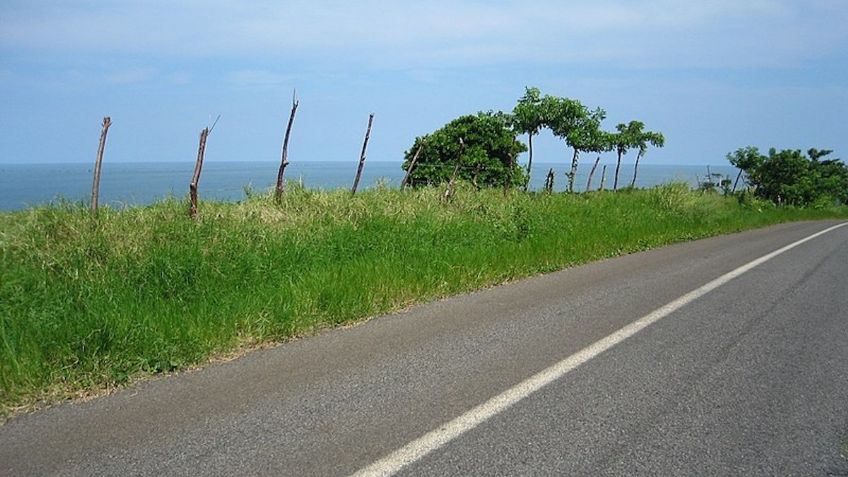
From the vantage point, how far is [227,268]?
8422 mm

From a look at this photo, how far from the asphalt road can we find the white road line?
0.05 metres

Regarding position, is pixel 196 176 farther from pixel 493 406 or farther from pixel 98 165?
pixel 493 406

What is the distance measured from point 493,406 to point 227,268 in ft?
16.9

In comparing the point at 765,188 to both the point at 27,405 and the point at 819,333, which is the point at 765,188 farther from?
the point at 27,405

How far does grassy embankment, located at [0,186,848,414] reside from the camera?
5.40 metres

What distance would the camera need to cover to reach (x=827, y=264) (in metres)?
11.6

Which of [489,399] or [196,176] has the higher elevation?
[196,176]

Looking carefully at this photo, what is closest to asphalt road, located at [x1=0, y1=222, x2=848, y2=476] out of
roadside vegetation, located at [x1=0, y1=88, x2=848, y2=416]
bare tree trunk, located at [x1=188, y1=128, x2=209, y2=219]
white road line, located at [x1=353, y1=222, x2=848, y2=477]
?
white road line, located at [x1=353, y1=222, x2=848, y2=477]

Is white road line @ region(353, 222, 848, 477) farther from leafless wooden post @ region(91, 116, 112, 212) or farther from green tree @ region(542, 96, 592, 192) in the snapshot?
green tree @ region(542, 96, 592, 192)

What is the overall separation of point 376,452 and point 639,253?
10460 millimetres

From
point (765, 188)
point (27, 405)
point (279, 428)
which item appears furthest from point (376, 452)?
point (765, 188)

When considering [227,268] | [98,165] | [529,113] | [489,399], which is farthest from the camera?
[529,113]

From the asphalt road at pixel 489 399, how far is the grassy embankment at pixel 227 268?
48 cm

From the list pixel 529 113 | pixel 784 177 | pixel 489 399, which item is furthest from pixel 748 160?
pixel 489 399
